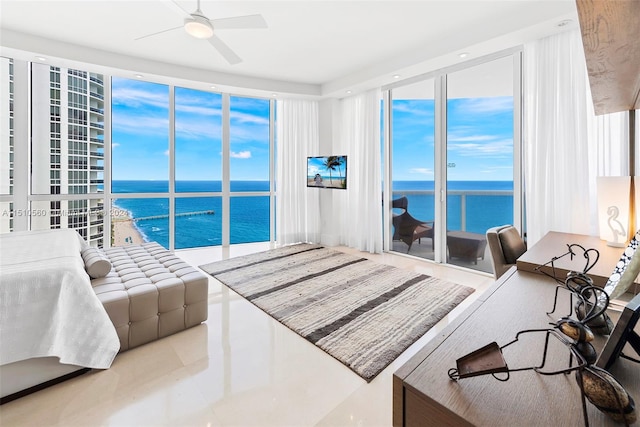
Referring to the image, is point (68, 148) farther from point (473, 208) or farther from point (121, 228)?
point (473, 208)

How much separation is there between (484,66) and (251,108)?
4.92 meters

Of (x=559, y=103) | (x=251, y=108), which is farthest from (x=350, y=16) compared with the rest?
(x=251, y=108)

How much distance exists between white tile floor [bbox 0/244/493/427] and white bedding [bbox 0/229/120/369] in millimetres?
207

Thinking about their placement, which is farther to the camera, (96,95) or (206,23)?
(96,95)

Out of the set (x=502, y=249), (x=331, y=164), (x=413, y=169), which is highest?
(x=331, y=164)

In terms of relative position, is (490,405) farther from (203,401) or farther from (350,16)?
(350,16)

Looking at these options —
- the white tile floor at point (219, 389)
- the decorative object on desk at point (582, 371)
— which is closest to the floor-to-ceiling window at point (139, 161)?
the white tile floor at point (219, 389)

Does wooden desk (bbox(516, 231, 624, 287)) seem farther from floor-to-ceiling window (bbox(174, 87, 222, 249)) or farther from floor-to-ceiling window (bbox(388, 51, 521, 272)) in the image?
floor-to-ceiling window (bbox(174, 87, 222, 249))

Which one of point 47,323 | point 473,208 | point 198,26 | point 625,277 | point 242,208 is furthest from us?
point 242,208

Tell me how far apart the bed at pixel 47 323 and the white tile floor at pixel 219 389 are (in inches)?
5.4

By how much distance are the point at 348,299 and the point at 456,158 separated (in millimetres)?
2462

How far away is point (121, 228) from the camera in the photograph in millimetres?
4637

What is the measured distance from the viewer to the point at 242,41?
3473mm

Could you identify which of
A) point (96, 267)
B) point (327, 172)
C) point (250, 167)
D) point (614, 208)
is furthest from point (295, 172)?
point (614, 208)
